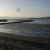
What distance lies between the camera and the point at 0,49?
7.44 metres

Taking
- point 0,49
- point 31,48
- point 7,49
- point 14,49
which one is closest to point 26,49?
point 31,48

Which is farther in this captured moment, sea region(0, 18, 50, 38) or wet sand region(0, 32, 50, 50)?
sea region(0, 18, 50, 38)

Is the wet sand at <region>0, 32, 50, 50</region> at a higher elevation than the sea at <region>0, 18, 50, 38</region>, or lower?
higher

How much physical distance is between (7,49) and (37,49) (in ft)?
7.37

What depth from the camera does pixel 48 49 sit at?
24.8 ft

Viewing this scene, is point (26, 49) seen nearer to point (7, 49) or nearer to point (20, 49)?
point (20, 49)

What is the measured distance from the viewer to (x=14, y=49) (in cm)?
754

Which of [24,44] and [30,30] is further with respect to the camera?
[30,30]

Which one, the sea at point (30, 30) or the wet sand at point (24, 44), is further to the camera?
the sea at point (30, 30)

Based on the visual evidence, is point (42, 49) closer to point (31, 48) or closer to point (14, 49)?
point (31, 48)

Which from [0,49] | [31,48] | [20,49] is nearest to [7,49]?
[0,49]

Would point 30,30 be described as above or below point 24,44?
below

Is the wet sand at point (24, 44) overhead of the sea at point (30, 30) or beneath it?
overhead

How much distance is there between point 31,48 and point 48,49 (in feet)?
4.20
